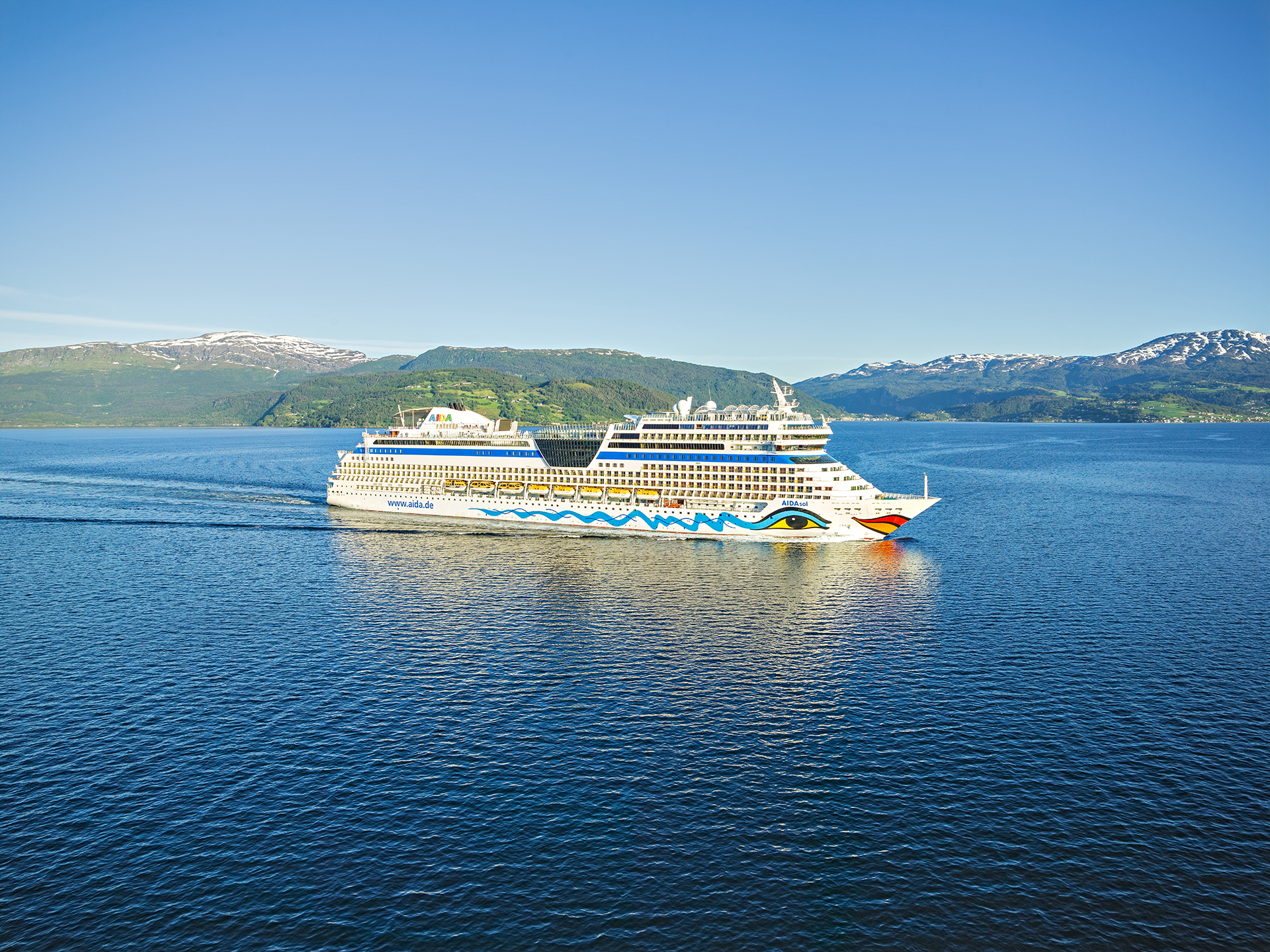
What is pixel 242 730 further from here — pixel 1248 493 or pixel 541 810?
pixel 1248 493

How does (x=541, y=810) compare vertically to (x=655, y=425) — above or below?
below

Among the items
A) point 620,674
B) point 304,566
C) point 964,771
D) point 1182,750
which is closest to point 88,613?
point 304,566

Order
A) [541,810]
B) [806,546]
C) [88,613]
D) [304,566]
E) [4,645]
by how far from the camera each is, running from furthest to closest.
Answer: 1. [806,546]
2. [304,566]
3. [88,613]
4. [4,645]
5. [541,810]

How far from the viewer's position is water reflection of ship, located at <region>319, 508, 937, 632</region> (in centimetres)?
6612

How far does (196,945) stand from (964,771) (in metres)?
34.2

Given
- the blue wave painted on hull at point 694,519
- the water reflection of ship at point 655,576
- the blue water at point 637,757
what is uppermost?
the blue wave painted on hull at point 694,519

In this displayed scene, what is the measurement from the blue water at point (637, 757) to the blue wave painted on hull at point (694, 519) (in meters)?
17.5

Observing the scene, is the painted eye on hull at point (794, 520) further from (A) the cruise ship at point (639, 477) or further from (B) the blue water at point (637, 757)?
(B) the blue water at point (637, 757)

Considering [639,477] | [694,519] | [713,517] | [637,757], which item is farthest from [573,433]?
[637,757]

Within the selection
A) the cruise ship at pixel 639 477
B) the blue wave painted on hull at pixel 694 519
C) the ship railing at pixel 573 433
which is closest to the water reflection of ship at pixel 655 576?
the blue wave painted on hull at pixel 694 519

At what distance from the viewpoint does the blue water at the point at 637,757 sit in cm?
2922

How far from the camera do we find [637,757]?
40.4m

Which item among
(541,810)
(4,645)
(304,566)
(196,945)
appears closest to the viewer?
(196,945)

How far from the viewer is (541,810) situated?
117ft
